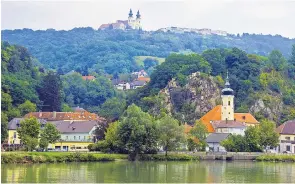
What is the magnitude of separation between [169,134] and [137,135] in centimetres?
426

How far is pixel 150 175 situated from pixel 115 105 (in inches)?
3209

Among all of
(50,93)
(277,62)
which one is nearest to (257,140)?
(277,62)

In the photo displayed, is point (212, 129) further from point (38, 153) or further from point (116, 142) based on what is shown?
point (38, 153)

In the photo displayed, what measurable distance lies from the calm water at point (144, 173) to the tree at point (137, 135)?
3567mm

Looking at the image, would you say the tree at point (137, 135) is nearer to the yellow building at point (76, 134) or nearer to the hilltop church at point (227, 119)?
the yellow building at point (76, 134)

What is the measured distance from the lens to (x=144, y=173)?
6225 centimetres

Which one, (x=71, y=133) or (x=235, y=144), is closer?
(x=235, y=144)

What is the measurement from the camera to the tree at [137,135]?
79.2m

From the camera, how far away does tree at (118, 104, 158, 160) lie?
260 feet

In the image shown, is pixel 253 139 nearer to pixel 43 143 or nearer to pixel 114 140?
pixel 114 140

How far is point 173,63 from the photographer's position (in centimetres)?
12812

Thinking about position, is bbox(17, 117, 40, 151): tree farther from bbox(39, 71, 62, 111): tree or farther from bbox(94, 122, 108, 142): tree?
bbox(39, 71, 62, 111): tree

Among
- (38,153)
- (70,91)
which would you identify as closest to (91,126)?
(38,153)

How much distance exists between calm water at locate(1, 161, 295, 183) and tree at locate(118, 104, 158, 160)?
11.7 ft
